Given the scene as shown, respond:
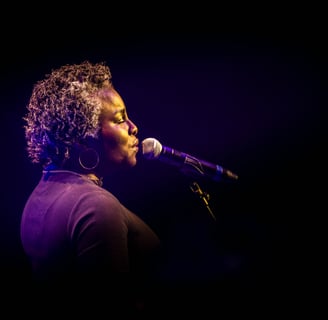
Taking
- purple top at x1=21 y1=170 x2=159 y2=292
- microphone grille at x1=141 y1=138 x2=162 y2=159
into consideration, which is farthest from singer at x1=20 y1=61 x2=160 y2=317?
microphone grille at x1=141 y1=138 x2=162 y2=159

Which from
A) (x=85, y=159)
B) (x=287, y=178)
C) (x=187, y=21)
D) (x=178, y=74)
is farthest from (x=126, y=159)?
(x=287, y=178)

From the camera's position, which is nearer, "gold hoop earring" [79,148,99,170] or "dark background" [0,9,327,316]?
"gold hoop earring" [79,148,99,170]

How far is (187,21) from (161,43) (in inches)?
12.6

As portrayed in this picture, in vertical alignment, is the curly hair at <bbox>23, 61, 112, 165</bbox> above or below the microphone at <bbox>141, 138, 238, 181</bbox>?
above

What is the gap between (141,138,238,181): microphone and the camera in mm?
1641

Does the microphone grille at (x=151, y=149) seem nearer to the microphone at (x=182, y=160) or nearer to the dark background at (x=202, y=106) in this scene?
the microphone at (x=182, y=160)

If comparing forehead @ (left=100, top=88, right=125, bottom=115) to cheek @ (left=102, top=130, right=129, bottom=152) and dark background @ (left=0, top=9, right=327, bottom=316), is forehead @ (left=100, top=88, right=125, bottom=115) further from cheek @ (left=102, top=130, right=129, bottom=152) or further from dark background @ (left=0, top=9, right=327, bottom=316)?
dark background @ (left=0, top=9, right=327, bottom=316)

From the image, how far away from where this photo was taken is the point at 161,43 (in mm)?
2900

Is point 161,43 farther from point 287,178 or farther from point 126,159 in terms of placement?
point 287,178

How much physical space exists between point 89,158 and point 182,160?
0.52m

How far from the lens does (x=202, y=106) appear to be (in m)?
3.05

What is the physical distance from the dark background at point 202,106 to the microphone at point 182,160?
3.16 ft

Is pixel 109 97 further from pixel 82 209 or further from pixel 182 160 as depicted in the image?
pixel 82 209

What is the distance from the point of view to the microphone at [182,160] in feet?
5.38
